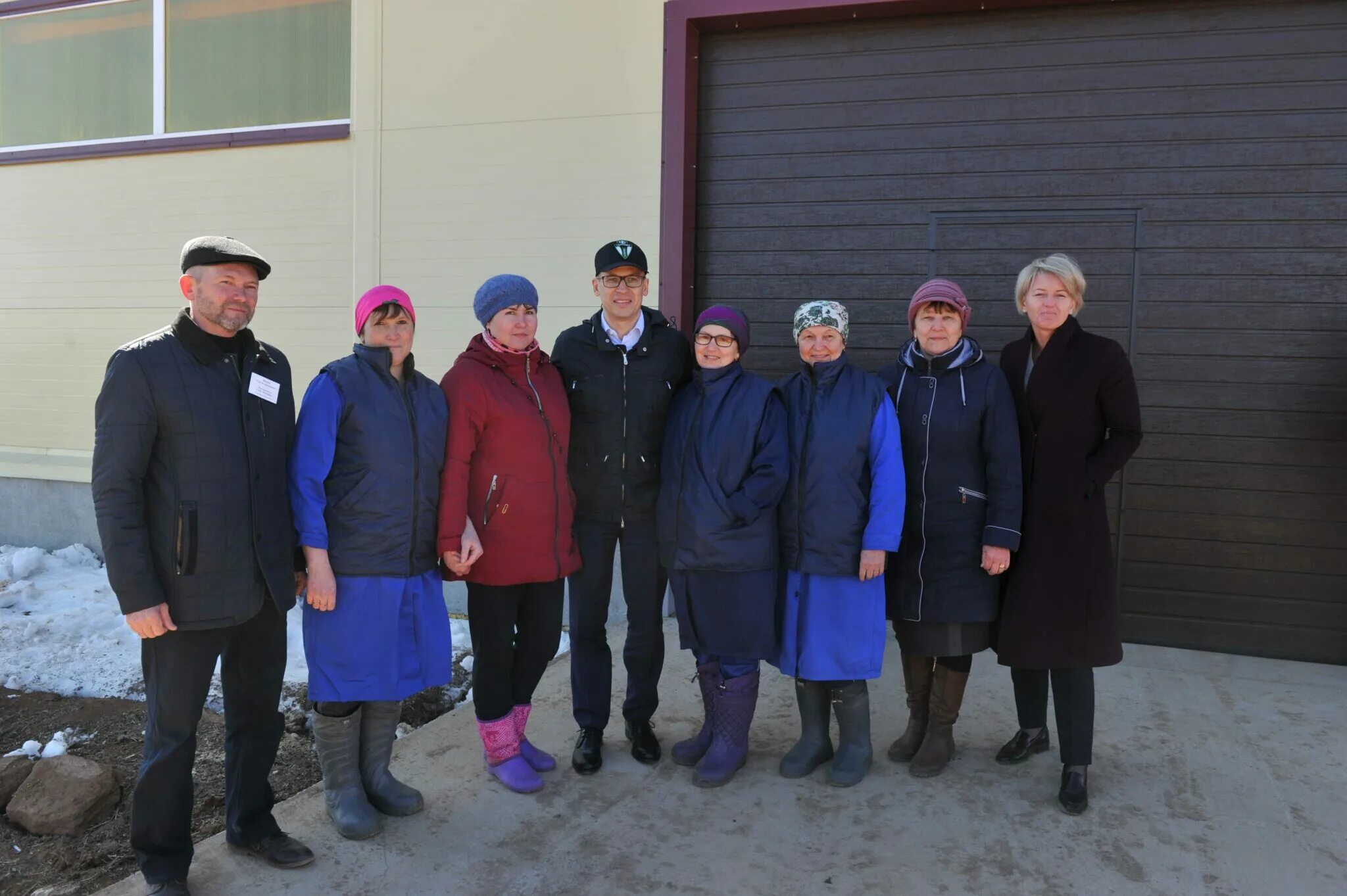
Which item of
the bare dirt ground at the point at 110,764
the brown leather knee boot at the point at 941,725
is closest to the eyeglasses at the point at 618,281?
the brown leather knee boot at the point at 941,725

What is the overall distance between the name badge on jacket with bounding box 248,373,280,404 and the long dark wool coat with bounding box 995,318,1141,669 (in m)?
2.41

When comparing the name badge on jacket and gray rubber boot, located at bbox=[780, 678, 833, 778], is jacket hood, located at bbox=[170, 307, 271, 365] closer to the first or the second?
the name badge on jacket

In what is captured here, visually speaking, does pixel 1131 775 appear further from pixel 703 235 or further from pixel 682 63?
pixel 682 63

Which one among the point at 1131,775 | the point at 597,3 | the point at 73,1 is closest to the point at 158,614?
the point at 1131,775

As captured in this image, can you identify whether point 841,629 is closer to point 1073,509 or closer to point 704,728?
point 704,728

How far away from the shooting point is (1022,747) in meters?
3.39

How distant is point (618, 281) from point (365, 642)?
4.91 ft

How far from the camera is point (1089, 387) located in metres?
3.02

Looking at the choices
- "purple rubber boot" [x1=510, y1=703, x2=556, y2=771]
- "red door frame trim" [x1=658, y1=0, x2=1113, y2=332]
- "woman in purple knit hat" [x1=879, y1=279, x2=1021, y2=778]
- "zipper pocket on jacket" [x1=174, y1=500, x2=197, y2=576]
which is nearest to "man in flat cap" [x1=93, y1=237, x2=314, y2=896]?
"zipper pocket on jacket" [x1=174, y1=500, x2=197, y2=576]

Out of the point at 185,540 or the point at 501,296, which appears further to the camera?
the point at 501,296

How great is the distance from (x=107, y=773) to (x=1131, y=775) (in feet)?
12.2

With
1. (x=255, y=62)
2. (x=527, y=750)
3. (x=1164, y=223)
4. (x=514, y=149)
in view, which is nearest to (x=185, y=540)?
(x=527, y=750)

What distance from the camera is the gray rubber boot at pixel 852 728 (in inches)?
127

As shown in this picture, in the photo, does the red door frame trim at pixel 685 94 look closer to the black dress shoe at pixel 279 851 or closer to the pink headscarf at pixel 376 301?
the pink headscarf at pixel 376 301
